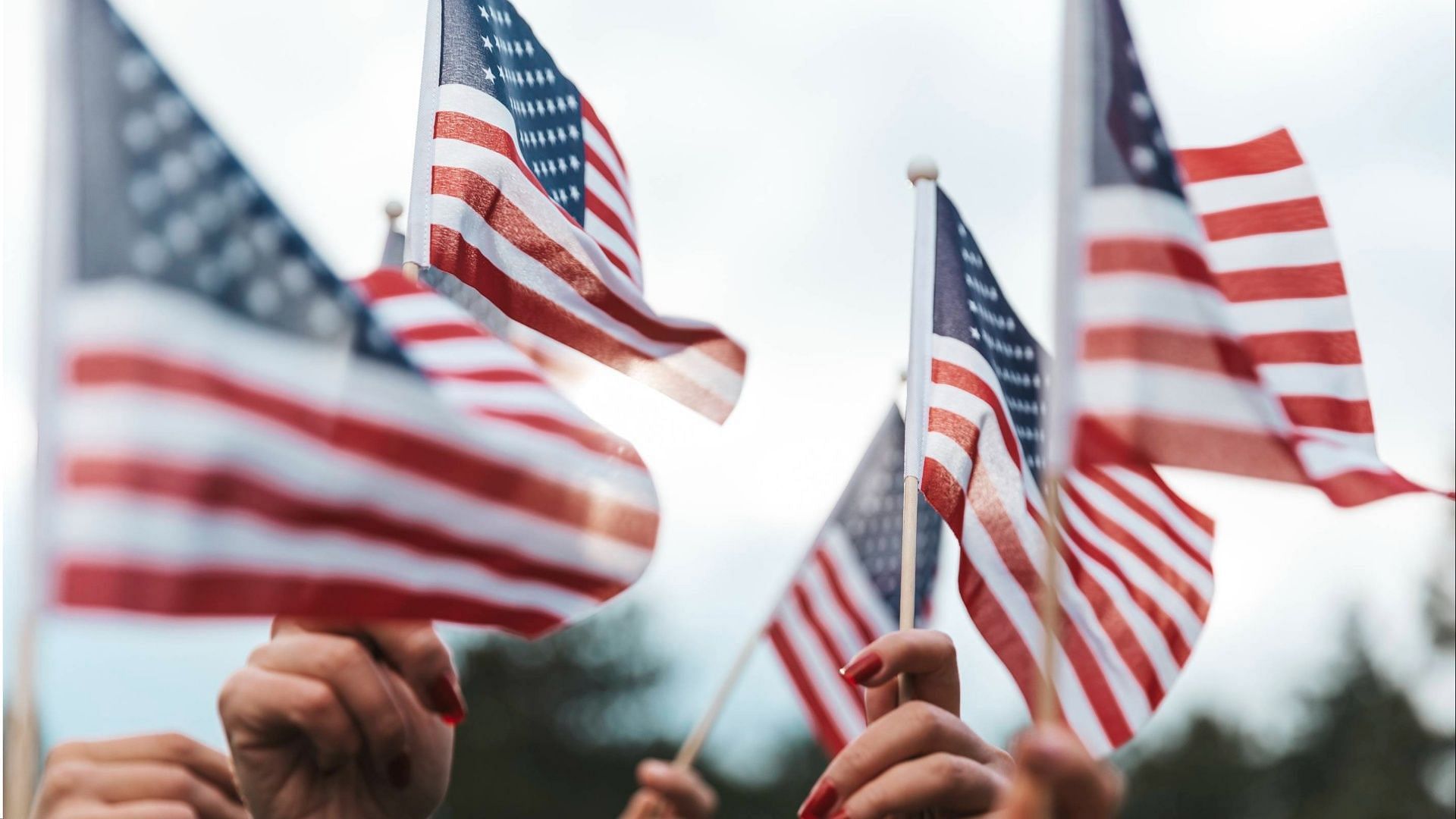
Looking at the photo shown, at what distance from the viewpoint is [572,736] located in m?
49.7

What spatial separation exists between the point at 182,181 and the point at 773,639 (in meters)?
3.89

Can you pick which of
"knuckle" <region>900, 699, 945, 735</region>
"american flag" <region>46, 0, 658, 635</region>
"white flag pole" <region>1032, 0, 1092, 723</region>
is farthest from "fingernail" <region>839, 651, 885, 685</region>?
"american flag" <region>46, 0, 658, 635</region>

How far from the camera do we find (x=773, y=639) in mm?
6527

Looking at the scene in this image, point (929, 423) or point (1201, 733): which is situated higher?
point (929, 423)

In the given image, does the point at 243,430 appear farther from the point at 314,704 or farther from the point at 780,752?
the point at 780,752

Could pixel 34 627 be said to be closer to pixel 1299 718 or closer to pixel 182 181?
pixel 182 181

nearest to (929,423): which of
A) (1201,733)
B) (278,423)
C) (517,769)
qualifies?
(278,423)

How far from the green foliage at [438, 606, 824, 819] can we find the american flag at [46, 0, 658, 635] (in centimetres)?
4209

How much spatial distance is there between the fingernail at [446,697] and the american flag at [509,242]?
5.76ft

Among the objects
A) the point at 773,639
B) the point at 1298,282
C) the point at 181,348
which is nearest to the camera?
the point at 181,348

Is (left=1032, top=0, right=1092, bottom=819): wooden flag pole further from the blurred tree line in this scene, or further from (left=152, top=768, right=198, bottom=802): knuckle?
the blurred tree line

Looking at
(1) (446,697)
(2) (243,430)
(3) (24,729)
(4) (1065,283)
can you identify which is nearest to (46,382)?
(2) (243,430)

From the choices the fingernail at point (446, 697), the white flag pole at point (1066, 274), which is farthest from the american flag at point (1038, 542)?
the fingernail at point (446, 697)

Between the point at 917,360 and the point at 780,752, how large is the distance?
4860 cm
